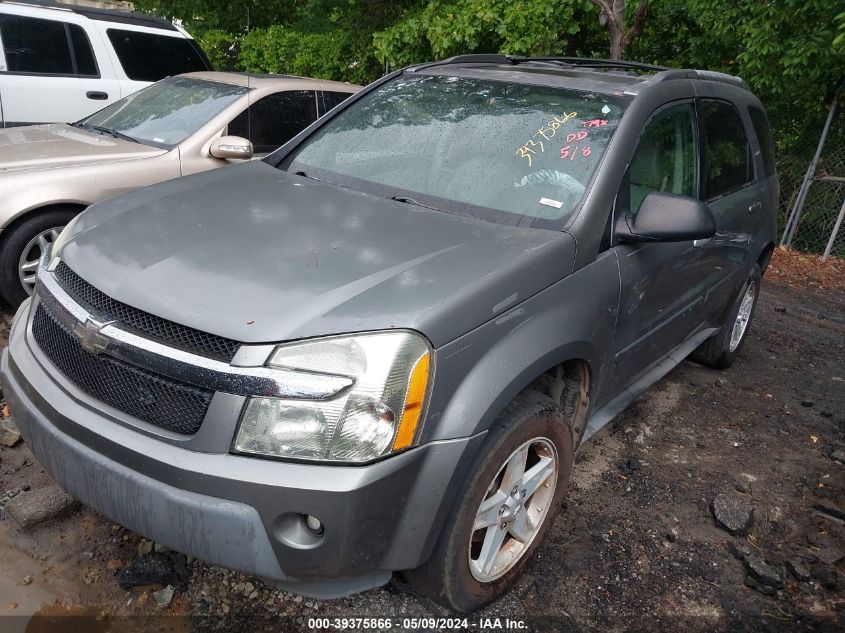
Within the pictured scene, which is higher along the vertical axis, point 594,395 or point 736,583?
point 594,395

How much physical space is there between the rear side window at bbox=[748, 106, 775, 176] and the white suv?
19.0 ft

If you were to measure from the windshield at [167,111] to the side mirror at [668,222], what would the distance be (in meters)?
3.41

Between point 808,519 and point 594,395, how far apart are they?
1.39 m

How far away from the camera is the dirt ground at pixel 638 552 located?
2439 mm

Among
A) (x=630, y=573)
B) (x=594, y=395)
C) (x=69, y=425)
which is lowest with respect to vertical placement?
(x=630, y=573)

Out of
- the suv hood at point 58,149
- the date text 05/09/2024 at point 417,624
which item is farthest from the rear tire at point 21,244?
the date text 05/09/2024 at point 417,624

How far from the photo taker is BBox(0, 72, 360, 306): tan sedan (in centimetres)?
412

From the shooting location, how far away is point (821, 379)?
4.95 meters

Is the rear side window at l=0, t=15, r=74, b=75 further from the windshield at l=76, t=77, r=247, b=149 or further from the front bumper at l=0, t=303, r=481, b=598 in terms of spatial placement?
the front bumper at l=0, t=303, r=481, b=598

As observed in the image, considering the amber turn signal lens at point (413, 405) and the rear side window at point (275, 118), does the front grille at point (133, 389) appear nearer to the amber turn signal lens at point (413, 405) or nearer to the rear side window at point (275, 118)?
the amber turn signal lens at point (413, 405)

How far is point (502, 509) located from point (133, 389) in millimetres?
1283

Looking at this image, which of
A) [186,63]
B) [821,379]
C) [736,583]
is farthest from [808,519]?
[186,63]

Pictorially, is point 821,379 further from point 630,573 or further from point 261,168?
point 261,168

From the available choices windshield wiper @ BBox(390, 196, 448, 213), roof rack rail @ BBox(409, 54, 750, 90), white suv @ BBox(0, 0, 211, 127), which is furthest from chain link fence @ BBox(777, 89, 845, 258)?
white suv @ BBox(0, 0, 211, 127)
